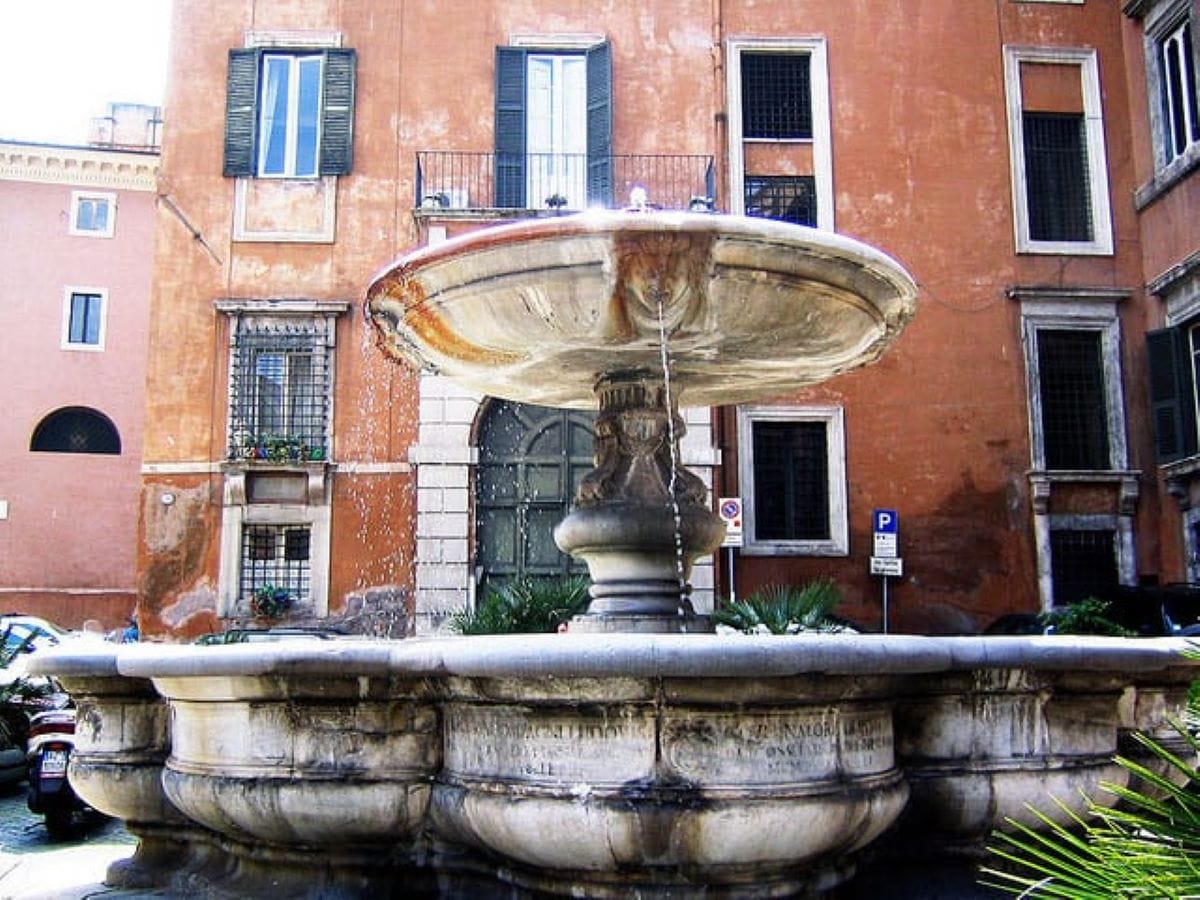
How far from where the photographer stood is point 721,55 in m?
17.8

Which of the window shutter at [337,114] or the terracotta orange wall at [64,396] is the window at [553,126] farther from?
the terracotta orange wall at [64,396]

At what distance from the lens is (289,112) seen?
57.6ft

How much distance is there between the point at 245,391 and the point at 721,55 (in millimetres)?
8385

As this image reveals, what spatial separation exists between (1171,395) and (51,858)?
15127 mm

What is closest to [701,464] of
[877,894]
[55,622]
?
[877,894]

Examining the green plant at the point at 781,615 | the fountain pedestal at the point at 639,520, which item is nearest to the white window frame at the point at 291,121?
the green plant at the point at 781,615

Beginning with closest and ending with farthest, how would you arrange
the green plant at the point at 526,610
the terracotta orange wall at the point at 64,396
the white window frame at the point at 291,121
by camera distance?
the green plant at the point at 526,610, the white window frame at the point at 291,121, the terracotta orange wall at the point at 64,396

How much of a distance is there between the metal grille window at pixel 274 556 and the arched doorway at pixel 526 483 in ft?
7.88

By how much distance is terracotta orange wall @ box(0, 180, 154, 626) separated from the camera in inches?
1041

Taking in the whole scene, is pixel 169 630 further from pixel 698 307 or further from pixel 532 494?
pixel 698 307

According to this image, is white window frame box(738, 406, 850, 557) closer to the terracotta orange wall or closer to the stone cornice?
the terracotta orange wall

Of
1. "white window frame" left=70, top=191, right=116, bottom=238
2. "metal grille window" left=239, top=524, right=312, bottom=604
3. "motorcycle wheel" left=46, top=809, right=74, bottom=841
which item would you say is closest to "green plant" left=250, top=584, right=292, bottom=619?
"metal grille window" left=239, top=524, right=312, bottom=604

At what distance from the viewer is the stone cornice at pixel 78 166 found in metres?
28.2

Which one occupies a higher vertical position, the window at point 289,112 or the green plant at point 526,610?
the window at point 289,112
